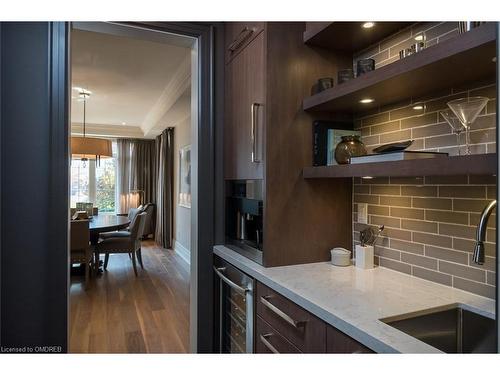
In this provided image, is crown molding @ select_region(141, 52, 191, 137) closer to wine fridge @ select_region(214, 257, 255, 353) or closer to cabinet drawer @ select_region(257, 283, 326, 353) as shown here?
wine fridge @ select_region(214, 257, 255, 353)

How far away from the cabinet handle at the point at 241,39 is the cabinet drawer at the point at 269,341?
4.95 ft

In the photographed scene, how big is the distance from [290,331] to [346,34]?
4.62 feet

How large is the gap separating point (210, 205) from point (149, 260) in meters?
3.90

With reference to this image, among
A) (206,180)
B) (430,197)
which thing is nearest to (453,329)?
(430,197)

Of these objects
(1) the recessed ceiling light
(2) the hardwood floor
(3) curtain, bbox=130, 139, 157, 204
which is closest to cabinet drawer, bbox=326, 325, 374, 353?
(1) the recessed ceiling light

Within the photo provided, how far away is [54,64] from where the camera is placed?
1.74 m

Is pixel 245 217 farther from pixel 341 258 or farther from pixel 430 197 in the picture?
pixel 430 197

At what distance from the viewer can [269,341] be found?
1.43 m

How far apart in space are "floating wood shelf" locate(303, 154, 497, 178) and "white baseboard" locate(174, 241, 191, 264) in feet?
14.1

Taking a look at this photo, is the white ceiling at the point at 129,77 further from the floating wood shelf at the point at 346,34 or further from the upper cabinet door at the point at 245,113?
the floating wood shelf at the point at 346,34
